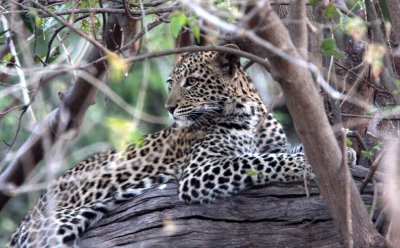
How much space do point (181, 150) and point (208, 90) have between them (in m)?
0.56

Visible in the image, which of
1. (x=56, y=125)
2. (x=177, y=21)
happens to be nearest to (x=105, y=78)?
(x=56, y=125)

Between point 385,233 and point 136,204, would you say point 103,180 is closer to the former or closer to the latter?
point 136,204

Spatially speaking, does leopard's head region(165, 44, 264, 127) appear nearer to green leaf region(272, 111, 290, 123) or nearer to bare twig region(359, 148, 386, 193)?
green leaf region(272, 111, 290, 123)

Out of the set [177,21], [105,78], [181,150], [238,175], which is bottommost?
[238,175]

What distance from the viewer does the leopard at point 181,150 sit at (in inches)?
268

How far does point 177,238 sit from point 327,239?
1054 millimetres

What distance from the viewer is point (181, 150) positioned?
7320 mm

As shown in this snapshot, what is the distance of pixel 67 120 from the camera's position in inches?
295

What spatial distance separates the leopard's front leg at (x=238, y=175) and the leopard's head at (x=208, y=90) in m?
0.63

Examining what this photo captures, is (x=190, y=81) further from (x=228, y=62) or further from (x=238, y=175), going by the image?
(x=238, y=175)

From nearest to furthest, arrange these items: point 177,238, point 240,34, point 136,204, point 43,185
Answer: point 240,34 < point 43,185 < point 177,238 < point 136,204

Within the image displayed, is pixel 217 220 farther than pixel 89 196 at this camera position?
No

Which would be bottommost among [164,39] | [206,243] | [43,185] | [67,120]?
[206,243]

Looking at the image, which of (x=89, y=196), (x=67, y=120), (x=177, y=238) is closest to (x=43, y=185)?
(x=177, y=238)
